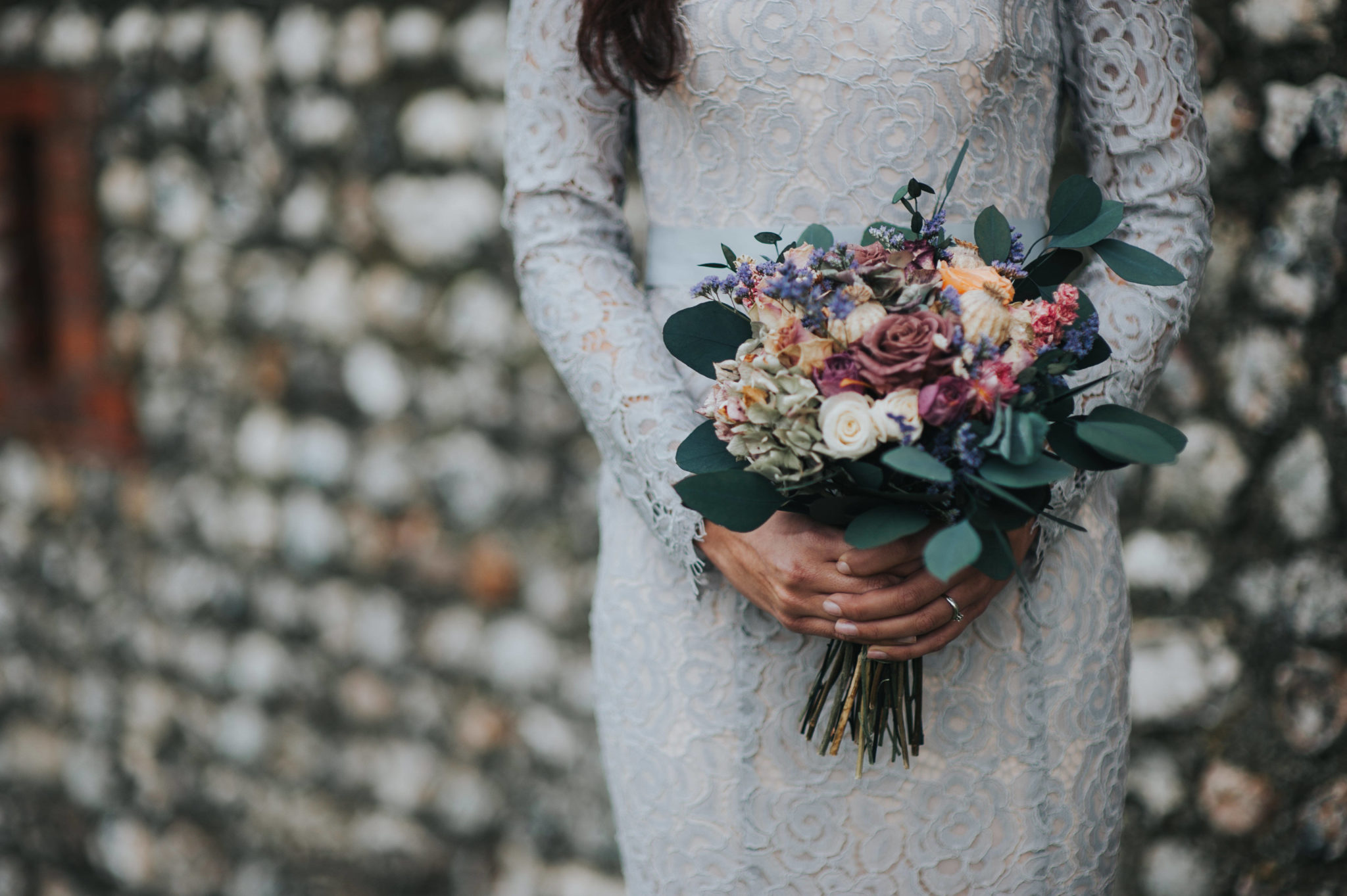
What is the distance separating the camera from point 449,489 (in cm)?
276

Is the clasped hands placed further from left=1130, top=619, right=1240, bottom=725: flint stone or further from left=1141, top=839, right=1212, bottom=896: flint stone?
left=1141, top=839, right=1212, bottom=896: flint stone

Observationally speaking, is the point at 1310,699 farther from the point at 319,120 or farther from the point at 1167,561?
the point at 319,120

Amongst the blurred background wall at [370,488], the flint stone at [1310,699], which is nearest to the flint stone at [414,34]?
the blurred background wall at [370,488]

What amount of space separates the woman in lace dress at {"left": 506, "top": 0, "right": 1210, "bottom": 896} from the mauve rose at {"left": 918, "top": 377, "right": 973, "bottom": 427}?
321 mm

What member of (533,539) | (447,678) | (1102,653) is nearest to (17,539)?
(447,678)

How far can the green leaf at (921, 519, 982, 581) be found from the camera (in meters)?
0.84

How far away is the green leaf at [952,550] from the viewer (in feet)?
2.76

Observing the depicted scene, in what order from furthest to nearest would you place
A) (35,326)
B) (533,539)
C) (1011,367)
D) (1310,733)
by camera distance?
(35,326) < (533,539) < (1310,733) < (1011,367)

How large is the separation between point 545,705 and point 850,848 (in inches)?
64.4

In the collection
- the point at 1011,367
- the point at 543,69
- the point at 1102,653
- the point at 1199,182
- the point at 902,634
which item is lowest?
the point at 1102,653

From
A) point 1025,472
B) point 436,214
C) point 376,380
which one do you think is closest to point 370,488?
point 376,380

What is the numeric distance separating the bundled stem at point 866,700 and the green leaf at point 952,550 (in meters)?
0.26

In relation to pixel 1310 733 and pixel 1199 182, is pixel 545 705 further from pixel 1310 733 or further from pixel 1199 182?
pixel 1199 182

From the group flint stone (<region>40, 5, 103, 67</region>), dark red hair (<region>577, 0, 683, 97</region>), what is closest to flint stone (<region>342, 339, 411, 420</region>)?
flint stone (<region>40, 5, 103, 67</region>)
